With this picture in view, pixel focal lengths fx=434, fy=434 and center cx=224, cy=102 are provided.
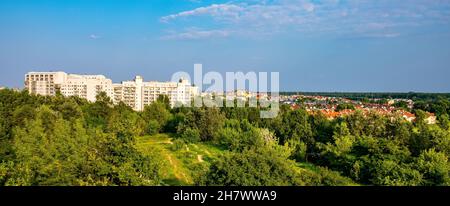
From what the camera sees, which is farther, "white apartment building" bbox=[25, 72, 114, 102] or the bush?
"white apartment building" bbox=[25, 72, 114, 102]

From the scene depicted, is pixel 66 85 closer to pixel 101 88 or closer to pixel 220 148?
pixel 101 88

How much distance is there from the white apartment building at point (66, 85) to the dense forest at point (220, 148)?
20.8 meters

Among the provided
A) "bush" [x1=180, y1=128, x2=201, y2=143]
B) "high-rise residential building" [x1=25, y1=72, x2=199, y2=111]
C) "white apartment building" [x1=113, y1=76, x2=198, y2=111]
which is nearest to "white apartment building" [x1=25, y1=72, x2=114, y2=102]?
"high-rise residential building" [x1=25, y1=72, x2=199, y2=111]

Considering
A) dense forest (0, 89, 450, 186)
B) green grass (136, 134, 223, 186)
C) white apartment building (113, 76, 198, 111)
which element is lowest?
green grass (136, 134, 223, 186)

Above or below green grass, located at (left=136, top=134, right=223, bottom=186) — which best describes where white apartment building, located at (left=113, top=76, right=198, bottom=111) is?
above

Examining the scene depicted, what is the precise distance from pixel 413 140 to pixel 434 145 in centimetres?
183

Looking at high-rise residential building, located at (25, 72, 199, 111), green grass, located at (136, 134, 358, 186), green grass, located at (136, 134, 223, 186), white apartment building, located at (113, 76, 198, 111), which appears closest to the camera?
green grass, located at (136, 134, 358, 186)

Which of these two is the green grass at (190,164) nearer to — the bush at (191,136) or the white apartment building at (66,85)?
the bush at (191,136)

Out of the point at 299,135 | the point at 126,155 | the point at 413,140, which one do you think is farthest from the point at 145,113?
the point at 126,155

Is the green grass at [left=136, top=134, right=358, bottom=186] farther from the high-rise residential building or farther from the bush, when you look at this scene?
the high-rise residential building

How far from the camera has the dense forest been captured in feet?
33.4

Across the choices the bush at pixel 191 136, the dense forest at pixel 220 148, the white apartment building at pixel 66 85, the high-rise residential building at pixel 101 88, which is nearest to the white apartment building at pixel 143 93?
the high-rise residential building at pixel 101 88
